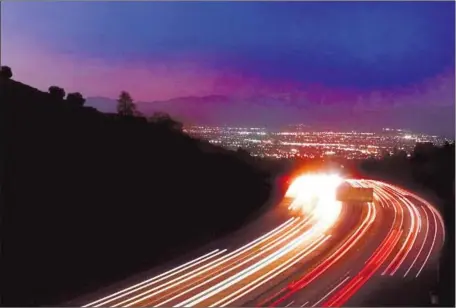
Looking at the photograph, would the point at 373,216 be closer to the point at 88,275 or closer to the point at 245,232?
the point at 245,232

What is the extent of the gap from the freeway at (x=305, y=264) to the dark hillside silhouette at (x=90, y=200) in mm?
2100

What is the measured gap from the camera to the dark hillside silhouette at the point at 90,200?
1800cm

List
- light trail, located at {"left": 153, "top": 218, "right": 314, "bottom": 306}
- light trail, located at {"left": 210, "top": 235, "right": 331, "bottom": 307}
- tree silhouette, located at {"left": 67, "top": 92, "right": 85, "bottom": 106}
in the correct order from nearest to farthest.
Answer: light trail, located at {"left": 210, "top": 235, "right": 331, "bottom": 307} → light trail, located at {"left": 153, "top": 218, "right": 314, "bottom": 306} → tree silhouette, located at {"left": 67, "top": 92, "right": 85, "bottom": 106}

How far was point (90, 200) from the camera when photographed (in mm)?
22453

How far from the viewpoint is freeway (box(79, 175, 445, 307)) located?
1525cm

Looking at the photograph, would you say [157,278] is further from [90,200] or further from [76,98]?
[76,98]

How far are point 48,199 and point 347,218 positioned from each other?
44.6 feet

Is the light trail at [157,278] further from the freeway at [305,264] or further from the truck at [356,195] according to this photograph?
the truck at [356,195]

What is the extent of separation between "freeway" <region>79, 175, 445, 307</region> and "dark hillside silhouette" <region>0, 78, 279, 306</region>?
6.89ft

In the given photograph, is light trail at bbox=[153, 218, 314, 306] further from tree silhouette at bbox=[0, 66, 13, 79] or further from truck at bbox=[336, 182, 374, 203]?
tree silhouette at bbox=[0, 66, 13, 79]

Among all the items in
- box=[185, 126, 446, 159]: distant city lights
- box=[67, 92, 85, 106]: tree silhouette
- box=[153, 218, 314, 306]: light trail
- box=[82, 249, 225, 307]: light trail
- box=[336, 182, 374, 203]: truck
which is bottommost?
box=[82, 249, 225, 307]: light trail

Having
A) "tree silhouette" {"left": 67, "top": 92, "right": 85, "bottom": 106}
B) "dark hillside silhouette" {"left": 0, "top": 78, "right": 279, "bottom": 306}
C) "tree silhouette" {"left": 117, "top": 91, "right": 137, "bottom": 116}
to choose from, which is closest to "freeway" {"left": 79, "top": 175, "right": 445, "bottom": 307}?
"dark hillside silhouette" {"left": 0, "top": 78, "right": 279, "bottom": 306}

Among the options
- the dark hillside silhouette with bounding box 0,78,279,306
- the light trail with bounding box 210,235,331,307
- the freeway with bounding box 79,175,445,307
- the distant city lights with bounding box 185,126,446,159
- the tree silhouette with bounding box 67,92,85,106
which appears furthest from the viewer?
the tree silhouette with bounding box 67,92,85,106

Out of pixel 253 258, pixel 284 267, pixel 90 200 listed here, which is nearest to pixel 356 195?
pixel 253 258
